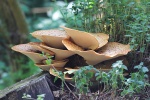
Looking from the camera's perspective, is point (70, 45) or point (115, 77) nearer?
point (115, 77)

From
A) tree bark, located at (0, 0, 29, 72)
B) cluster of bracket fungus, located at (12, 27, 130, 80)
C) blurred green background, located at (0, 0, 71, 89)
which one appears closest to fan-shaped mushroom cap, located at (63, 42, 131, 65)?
cluster of bracket fungus, located at (12, 27, 130, 80)

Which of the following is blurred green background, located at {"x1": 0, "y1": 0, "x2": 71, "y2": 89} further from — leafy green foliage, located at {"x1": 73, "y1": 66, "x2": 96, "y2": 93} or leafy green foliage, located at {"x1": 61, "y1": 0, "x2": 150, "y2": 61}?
leafy green foliage, located at {"x1": 73, "y1": 66, "x2": 96, "y2": 93}

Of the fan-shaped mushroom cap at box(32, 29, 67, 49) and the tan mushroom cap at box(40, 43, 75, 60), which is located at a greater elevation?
the fan-shaped mushroom cap at box(32, 29, 67, 49)

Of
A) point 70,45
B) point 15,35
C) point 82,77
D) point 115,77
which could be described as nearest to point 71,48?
point 70,45

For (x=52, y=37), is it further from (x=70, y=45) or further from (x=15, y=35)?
(x=15, y=35)

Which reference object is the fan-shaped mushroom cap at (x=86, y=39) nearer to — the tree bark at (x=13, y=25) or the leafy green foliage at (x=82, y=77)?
the leafy green foliage at (x=82, y=77)

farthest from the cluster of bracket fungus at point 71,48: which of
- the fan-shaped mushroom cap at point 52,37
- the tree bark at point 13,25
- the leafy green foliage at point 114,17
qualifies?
the tree bark at point 13,25
